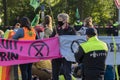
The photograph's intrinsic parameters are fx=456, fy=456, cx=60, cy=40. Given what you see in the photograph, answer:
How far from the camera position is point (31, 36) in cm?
1176

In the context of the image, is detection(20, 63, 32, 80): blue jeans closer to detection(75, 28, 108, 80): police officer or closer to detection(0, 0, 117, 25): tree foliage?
detection(75, 28, 108, 80): police officer

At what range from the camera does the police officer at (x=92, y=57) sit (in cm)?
916

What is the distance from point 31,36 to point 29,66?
0.80m

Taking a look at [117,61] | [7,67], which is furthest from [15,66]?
[117,61]

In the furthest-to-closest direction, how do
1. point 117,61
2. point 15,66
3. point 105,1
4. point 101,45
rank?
point 105,1 → point 15,66 → point 117,61 → point 101,45

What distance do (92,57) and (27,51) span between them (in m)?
2.79

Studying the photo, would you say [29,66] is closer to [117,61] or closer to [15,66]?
[15,66]

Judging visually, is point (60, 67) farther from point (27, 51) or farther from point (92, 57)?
point (92, 57)

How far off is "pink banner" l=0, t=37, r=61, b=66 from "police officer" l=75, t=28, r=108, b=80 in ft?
7.51

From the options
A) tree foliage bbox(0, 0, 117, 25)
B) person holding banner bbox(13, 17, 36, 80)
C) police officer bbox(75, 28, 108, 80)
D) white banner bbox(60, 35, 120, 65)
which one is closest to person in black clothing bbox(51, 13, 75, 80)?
white banner bbox(60, 35, 120, 65)

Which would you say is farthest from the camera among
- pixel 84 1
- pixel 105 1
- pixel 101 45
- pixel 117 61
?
pixel 105 1

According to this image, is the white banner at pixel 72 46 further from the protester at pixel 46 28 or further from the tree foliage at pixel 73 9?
the tree foliage at pixel 73 9

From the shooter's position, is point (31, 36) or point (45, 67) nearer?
point (31, 36)

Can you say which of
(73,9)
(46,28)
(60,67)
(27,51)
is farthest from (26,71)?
(73,9)
